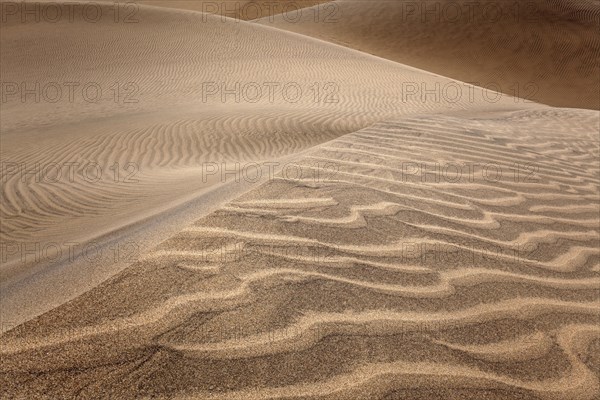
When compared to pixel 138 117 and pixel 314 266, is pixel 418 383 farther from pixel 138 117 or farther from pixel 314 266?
pixel 138 117

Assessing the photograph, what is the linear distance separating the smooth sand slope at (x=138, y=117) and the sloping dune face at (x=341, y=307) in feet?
1.10

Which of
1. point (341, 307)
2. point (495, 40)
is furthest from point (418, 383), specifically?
point (495, 40)

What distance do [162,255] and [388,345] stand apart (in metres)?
1.12

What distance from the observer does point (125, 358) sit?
1.56 metres

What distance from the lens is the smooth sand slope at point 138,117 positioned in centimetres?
332

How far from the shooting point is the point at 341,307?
1960 mm

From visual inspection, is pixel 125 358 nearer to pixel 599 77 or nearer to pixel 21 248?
pixel 21 248

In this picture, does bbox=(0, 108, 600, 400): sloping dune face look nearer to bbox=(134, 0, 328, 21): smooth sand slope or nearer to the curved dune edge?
the curved dune edge

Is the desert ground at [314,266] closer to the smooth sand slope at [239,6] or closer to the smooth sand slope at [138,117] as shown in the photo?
the smooth sand slope at [138,117]

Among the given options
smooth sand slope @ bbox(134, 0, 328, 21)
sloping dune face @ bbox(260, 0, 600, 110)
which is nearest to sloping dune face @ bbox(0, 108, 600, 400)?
sloping dune face @ bbox(260, 0, 600, 110)

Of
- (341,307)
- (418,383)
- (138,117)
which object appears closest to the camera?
(418,383)

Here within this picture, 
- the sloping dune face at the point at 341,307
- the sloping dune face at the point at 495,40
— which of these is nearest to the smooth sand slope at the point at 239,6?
the sloping dune face at the point at 495,40

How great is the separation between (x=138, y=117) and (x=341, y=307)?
9668 millimetres

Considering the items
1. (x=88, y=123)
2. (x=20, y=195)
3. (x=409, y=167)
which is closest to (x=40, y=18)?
(x=88, y=123)
